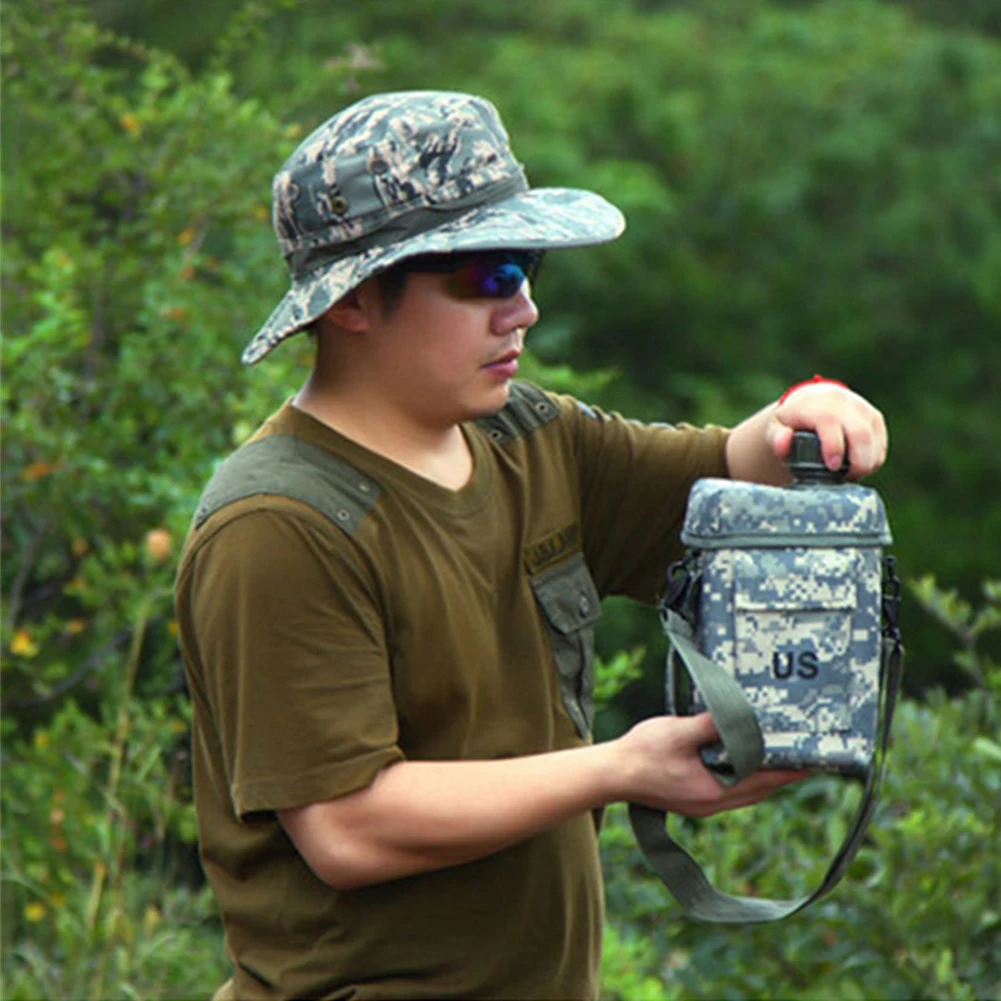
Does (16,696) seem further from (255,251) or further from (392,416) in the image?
(392,416)

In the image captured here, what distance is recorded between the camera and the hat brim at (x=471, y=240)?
9.19ft

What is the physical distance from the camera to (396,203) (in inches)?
112

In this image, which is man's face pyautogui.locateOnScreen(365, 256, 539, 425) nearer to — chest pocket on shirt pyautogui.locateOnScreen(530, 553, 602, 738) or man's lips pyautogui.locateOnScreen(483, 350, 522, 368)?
man's lips pyautogui.locateOnScreen(483, 350, 522, 368)

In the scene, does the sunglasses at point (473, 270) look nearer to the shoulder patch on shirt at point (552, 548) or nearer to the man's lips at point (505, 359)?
the man's lips at point (505, 359)

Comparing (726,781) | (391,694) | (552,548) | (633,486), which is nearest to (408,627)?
(391,694)

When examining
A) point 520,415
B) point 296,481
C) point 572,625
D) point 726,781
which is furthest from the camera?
point 520,415

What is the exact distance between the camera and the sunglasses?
9.33ft

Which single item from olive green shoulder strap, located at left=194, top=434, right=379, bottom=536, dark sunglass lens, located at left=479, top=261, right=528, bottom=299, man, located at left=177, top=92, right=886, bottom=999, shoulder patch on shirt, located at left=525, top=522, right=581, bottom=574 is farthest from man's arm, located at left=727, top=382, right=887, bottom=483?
olive green shoulder strap, located at left=194, top=434, right=379, bottom=536

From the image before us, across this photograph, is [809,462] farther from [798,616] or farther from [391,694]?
[391,694]

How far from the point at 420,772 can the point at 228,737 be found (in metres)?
0.24

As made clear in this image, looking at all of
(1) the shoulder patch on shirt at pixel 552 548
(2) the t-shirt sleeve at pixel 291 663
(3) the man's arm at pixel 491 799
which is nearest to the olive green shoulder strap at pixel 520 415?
(1) the shoulder patch on shirt at pixel 552 548

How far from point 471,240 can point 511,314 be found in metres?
0.13

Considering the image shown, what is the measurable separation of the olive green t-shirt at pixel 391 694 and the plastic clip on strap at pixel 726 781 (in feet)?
0.49

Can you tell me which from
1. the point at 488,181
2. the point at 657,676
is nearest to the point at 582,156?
the point at 657,676
